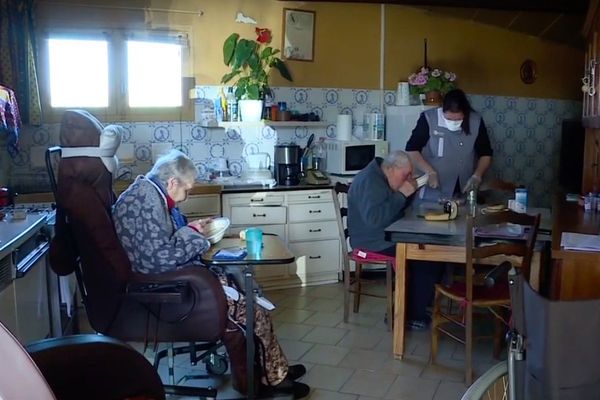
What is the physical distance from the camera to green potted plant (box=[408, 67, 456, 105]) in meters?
5.44

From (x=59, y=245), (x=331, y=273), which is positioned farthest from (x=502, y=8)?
(x=59, y=245)

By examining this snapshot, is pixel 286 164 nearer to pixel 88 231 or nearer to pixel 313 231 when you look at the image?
pixel 313 231

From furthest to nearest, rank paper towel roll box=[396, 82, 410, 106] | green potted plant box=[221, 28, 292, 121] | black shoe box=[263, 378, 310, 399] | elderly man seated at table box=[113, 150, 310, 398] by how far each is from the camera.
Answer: paper towel roll box=[396, 82, 410, 106] → green potted plant box=[221, 28, 292, 121] → black shoe box=[263, 378, 310, 399] → elderly man seated at table box=[113, 150, 310, 398]

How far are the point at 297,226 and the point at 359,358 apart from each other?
62.7 inches

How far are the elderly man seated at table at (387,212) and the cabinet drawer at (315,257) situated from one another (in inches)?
39.9

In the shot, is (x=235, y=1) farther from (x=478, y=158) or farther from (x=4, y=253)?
(x=4, y=253)

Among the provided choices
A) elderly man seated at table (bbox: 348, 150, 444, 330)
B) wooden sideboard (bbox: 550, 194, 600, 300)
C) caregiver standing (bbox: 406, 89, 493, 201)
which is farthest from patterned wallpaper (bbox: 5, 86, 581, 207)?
wooden sideboard (bbox: 550, 194, 600, 300)

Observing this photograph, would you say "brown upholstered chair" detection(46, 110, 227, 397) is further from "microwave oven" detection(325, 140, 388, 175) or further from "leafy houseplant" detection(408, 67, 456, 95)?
"leafy houseplant" detection(408, 67, 456, 95)

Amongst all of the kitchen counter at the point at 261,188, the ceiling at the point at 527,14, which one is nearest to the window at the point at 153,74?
the kitchen counter at the point at 261,188

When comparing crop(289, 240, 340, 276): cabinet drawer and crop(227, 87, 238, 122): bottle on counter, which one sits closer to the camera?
crop(289, 240, 340, 276): cabinet drawer

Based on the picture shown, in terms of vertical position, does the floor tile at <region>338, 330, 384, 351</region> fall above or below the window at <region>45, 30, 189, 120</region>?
below

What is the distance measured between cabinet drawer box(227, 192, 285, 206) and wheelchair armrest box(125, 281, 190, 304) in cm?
206

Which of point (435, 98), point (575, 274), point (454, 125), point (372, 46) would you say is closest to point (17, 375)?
point (575, 274)

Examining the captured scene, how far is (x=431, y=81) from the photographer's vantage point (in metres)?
5.44
